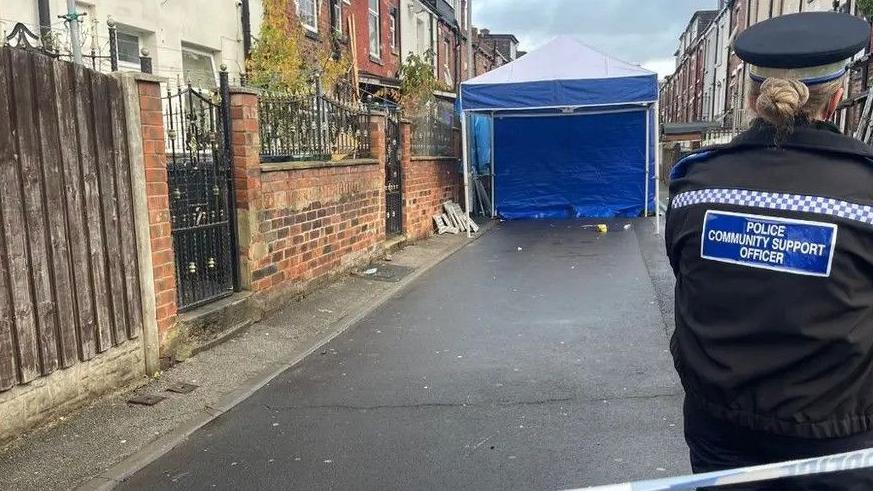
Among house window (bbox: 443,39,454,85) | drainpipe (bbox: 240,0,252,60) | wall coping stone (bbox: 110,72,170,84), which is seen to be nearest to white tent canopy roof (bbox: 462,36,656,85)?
drainpipe (bbox: 240,0,252,60)

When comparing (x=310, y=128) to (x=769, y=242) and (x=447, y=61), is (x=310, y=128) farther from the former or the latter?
(x=447, y=61)

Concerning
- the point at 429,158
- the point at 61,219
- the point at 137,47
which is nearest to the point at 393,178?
the point at 429,158

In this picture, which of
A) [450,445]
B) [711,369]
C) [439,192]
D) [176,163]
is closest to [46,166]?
[176,163]

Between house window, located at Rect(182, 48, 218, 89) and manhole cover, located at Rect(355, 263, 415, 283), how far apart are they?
3.75 m

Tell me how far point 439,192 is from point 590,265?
449 cm

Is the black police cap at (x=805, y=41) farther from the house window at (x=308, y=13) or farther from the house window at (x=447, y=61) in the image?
the house window at (x=447, y=61)

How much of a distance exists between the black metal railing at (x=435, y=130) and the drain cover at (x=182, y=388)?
7.78 meters

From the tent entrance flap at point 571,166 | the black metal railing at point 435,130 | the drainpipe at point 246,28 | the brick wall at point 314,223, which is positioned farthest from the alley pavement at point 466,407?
the tent entrance flap at point 571,166

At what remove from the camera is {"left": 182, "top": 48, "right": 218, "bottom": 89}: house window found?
10.2 meters

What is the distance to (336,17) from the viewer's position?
14.5m

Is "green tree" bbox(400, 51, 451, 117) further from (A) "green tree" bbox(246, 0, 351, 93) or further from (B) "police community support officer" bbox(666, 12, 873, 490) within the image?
(B) "police community support officer" bbox(666, 12, 873, 490)

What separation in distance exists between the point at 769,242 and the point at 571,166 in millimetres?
14603

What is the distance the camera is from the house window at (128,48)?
8820 millimetres

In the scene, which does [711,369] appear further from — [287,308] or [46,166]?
[287,308]
